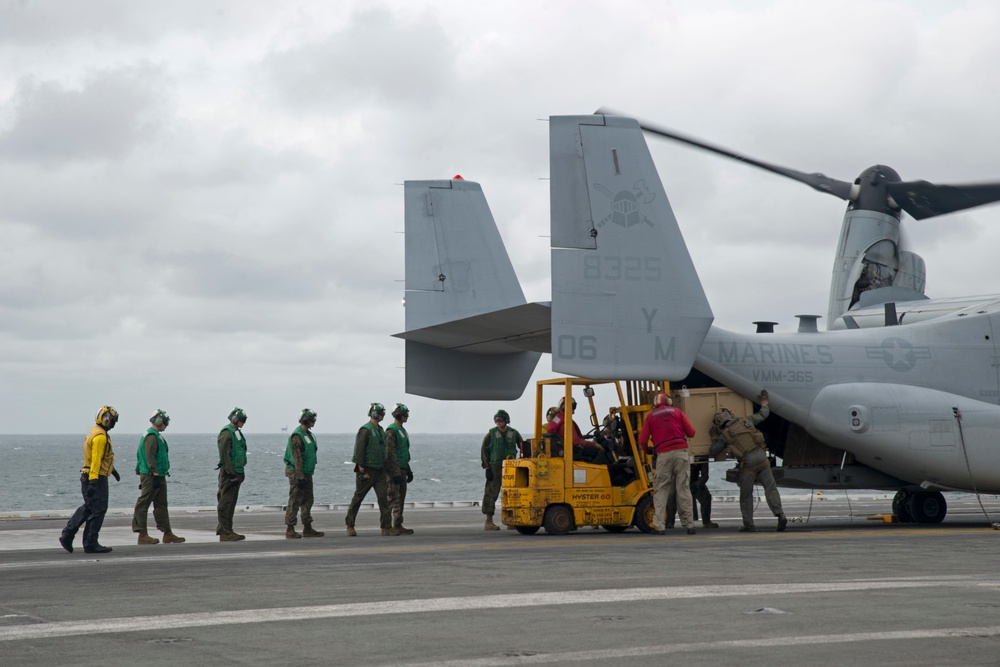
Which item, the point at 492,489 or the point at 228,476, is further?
the point at 492,489

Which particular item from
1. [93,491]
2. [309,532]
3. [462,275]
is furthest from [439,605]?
[462,275]

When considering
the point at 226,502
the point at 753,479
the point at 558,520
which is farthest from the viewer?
the point at 753,479

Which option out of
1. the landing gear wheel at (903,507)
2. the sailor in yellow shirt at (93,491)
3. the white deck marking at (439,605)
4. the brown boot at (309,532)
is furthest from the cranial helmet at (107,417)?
the landing gear wheel at (903,507)

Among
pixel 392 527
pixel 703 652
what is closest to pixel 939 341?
pixel 392 527

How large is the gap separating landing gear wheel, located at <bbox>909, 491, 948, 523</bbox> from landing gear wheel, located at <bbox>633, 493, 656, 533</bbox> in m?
5.67

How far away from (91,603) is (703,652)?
→ 15.2 feet

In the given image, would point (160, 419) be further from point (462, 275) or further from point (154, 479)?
point (462, 275)

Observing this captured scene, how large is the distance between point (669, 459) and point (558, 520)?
177 centimetres

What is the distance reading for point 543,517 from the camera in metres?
14.6

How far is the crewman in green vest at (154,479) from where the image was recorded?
14180mm

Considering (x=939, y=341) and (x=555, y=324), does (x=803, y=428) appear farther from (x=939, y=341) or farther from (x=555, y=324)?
(x=555, y=324)

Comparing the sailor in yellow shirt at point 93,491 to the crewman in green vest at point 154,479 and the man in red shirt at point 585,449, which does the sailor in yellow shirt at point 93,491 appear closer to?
the crewman in green vest at point 154,479

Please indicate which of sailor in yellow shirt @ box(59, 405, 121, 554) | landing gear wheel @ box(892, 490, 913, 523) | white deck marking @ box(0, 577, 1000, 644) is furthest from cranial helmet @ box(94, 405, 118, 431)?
landing gear wheel @ box(892, 490, 913, 523)

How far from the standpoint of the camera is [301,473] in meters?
15.2
